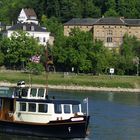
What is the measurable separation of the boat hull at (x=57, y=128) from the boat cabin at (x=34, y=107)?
57 cm

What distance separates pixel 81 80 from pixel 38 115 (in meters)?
65.9

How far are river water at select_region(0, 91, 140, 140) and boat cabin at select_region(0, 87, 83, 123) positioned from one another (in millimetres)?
1642

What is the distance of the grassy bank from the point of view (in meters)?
118

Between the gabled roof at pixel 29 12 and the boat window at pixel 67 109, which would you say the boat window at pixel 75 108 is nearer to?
the boat window at pixel 67 109

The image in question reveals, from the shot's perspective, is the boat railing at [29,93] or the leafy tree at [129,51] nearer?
the boat railing at [29,93]

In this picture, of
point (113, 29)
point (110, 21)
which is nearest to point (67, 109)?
point (113, 29)

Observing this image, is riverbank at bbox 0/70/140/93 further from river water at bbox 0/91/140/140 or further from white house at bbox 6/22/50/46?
white house at bbox 6/22/50/46

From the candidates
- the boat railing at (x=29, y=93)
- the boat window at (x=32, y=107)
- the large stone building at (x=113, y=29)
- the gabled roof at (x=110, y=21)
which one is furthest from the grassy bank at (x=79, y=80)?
the boat window at (x=32, y=107)

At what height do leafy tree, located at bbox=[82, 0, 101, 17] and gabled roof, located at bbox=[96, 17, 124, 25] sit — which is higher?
leafy tree, located at bbox=[82, 0, 101, 17]

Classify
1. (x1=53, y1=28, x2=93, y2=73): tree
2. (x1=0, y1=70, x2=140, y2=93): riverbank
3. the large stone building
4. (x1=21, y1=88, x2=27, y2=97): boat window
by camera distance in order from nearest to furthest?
(x1=21, y1=88, x2=27, y2=97): boat window
(x1=0, y1=70, x2=140, y2=93): riverbank
(x1=53, y1=28, x2=93, y2=73): tree
the large stone building

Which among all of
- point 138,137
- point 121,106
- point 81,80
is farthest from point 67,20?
point 138,137

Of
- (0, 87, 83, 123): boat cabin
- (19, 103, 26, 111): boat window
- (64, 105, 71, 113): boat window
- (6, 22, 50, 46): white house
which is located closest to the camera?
(0, 87, 83, 123): boat cabin

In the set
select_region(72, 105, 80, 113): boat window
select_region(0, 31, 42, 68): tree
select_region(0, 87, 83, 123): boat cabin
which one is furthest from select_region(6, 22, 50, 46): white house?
select_region(72, 105, 80, 113): boat window

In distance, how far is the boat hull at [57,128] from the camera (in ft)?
171
